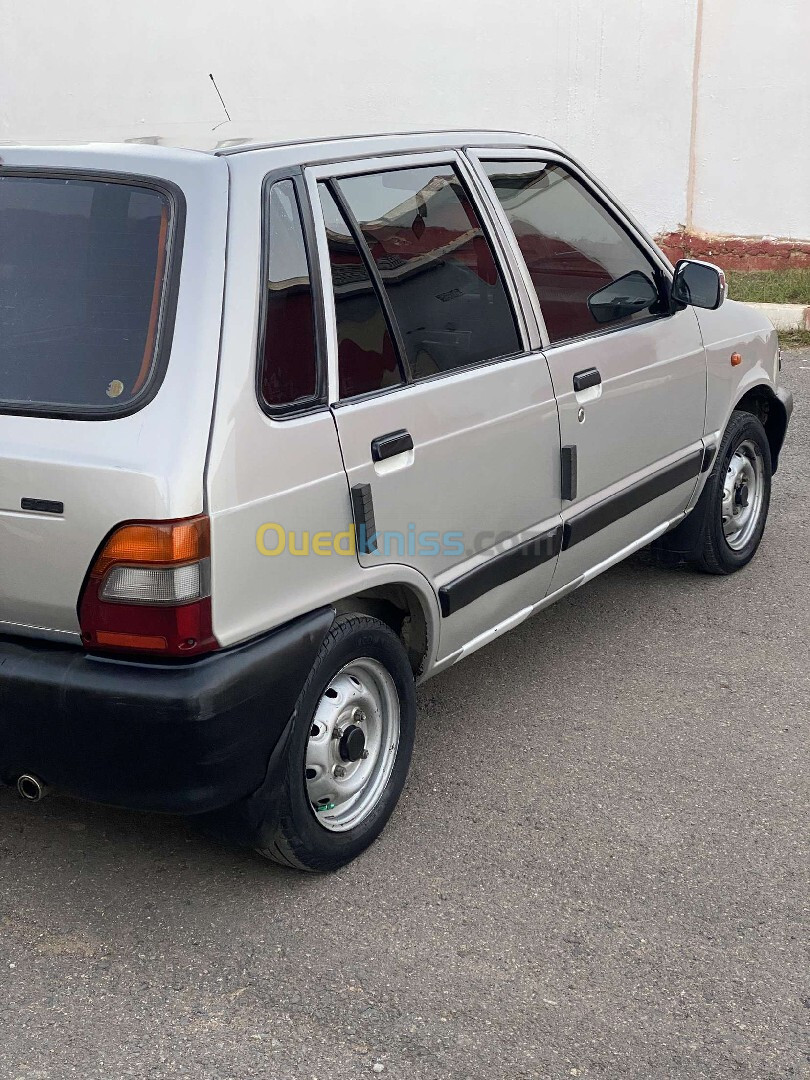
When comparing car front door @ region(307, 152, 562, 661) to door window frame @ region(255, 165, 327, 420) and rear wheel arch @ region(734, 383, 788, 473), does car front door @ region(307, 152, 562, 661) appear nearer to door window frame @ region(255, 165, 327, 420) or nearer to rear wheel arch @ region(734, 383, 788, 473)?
door window frame @ region(255, 165, 327, 420)

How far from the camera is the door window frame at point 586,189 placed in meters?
3.61

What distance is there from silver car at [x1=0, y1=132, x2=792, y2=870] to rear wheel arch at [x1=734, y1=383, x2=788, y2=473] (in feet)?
5.03

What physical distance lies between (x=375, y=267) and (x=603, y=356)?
1088mm

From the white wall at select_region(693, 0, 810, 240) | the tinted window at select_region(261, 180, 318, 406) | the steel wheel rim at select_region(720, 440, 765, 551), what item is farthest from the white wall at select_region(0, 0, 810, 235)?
the tinted window at select_region(261, 180, 318, 406)

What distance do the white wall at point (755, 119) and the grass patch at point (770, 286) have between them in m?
0.33

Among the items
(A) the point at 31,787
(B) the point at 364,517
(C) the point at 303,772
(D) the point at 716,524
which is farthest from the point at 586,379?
(A) the point at 31,787

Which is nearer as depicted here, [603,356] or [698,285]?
[603,356]

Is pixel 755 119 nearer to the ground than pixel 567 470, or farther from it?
farther from it

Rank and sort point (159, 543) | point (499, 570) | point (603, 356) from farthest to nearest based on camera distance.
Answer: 1. point (603, 356)
2. point (499, 570)
3. point (159, 543)

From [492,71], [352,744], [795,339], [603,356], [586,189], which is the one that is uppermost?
[492,71]

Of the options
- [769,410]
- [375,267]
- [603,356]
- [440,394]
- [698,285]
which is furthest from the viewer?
[769,410]

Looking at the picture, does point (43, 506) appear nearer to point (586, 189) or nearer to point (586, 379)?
point (586, 379)

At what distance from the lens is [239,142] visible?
2.96m

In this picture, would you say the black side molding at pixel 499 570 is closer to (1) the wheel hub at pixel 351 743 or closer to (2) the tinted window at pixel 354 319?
(1) the wheel hub at pixel 351 743
